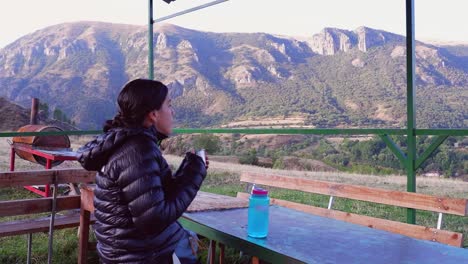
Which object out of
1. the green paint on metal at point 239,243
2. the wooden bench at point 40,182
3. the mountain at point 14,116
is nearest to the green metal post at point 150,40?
the wooden bench at point 40,182

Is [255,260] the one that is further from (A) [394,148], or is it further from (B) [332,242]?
(A) [394,148]

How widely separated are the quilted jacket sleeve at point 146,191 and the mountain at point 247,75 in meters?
10.7

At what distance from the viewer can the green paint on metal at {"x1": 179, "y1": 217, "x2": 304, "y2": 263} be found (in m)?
1.41

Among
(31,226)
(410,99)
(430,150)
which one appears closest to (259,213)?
(430,150)

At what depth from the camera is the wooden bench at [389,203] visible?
201cm

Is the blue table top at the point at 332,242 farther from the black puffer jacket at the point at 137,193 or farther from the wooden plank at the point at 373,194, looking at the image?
the wooden plank at the point at 373,194

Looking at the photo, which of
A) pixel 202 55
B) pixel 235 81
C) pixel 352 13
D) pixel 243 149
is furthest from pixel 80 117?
pixel 352 13

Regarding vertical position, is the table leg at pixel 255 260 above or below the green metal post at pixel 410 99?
below

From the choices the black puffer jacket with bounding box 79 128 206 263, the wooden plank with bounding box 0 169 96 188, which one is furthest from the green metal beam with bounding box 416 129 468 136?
the wooden plank with bounding box 0 169 96 188

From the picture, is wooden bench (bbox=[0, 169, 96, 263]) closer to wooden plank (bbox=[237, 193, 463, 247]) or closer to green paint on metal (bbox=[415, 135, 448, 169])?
wooden plank (bbox=[237, 193, 463, 247])

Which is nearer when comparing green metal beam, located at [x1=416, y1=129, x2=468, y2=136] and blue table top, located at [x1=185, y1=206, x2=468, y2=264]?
blue table top, located at [x1=185, y1=206, x2=468, y2=264]

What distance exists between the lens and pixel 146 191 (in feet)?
4.38

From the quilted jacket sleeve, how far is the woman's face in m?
0.16

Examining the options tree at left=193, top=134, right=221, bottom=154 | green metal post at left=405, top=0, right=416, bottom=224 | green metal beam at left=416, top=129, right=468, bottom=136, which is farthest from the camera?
tree at left=193, top=134, right=221, bottom=154
